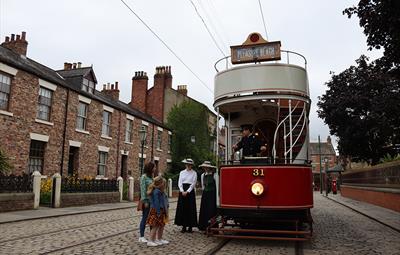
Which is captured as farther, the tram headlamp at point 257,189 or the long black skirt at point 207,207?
the long black skirt at point 207,207

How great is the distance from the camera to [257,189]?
784 centimetres

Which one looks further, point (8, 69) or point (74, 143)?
point (74, 143)

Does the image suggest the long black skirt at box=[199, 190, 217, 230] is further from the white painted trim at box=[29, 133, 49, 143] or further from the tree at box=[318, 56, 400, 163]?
the tree at box=[318, 56, 400, 163]

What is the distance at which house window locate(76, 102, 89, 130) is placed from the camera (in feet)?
76.7

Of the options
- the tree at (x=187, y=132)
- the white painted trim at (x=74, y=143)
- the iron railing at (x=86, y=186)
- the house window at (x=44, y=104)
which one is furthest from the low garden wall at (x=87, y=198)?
the tree at (x=187, y=132)

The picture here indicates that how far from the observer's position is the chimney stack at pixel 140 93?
40.4 metres

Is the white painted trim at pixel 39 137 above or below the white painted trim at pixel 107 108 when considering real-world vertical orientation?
below

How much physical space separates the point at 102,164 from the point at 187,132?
1307 cm

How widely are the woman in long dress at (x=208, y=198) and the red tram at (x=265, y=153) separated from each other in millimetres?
447

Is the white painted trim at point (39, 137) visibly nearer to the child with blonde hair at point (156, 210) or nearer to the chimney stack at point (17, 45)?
the chimney stack at point (17, 45)

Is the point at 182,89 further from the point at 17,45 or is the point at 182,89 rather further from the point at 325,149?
the point at 325,149

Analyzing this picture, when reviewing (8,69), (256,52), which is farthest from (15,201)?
(256,52)

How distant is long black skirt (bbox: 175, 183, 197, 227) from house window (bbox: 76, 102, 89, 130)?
1537 cm

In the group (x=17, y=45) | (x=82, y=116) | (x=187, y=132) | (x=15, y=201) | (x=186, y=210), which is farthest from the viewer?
(x=187, y=132)
